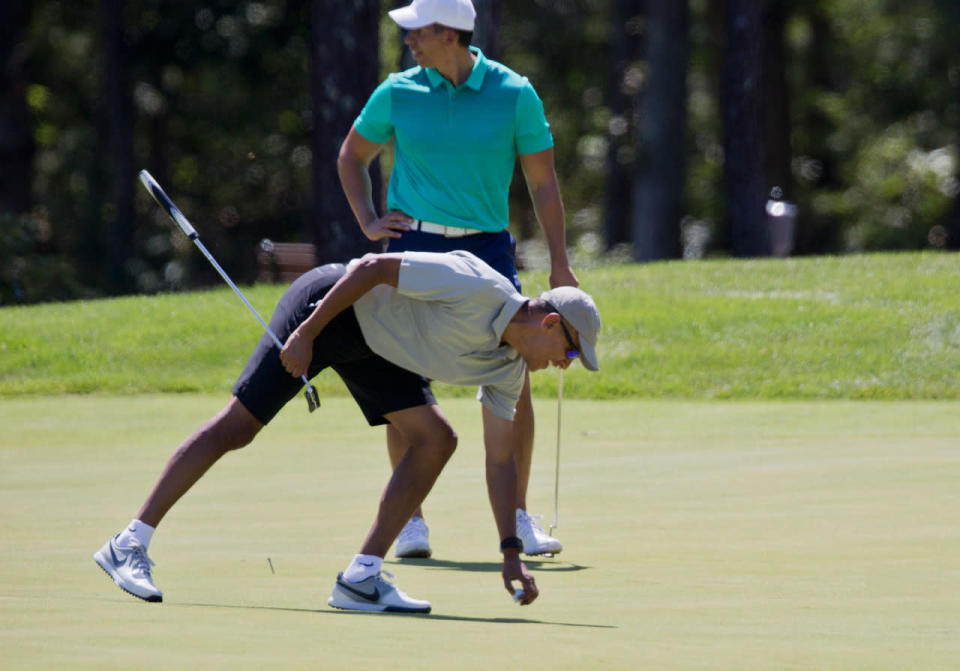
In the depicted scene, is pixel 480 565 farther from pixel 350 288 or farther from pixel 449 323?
pixel 350 288

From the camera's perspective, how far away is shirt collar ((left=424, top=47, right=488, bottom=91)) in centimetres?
677

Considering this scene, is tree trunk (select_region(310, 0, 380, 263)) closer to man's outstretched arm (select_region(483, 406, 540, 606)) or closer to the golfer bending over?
the golfer bending over

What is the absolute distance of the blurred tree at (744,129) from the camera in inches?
955

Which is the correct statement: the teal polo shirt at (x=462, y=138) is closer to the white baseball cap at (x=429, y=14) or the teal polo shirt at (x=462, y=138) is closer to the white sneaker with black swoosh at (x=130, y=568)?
the white baseball cap at (x=429, y=14)

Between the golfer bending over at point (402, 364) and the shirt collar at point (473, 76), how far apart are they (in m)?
1.18

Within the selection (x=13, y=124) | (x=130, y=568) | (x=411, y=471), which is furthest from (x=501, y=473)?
(x=13, y=124)

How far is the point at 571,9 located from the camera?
41094 millimetres

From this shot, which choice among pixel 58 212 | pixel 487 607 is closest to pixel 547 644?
pixel 487 607

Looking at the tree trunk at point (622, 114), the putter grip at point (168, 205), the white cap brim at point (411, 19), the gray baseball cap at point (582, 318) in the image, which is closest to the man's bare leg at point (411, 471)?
the gray baseball cap at point (582, 318)

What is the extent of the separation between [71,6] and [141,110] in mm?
3485

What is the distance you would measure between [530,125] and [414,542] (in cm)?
167

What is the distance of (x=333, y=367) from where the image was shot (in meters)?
5.84

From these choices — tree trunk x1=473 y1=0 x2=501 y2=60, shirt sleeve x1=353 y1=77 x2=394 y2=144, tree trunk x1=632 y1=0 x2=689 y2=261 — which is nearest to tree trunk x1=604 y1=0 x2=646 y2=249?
tree trunk x1=632 y1=0 x2=689 y2=261

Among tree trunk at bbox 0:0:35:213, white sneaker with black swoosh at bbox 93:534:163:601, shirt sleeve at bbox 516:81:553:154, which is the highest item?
shirt sleeve at bbox 516:81:553:154
